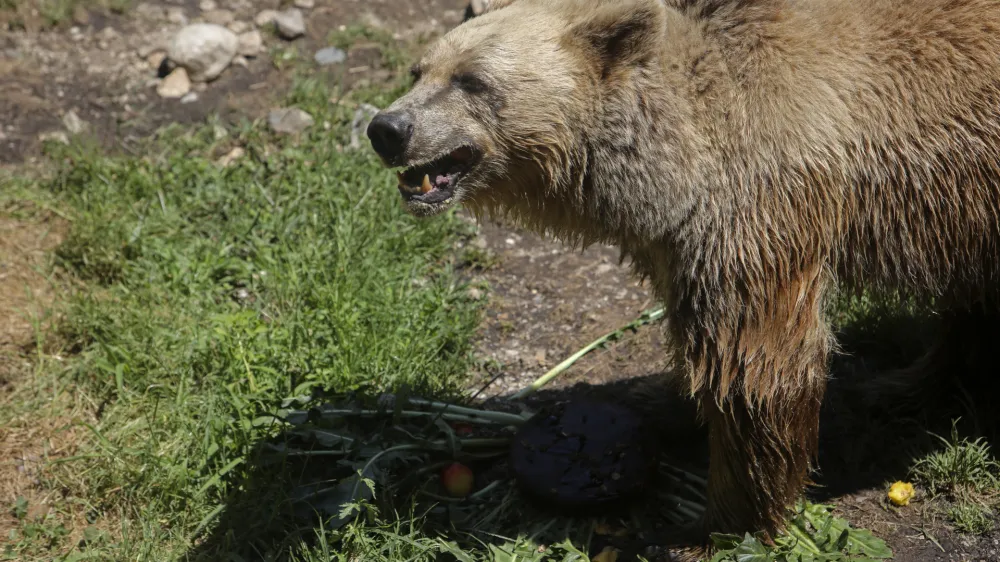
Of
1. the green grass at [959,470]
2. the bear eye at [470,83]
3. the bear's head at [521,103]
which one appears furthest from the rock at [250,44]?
the green grass at [959,470]

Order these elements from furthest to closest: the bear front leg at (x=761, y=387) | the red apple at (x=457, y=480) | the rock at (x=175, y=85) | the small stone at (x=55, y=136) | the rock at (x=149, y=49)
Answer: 1. the rock at (x=149, y=49)
2. the rock at (x=175, y=85)
3. the small stone at (x=55, y=136)
4. the red apple at (x=457, y=480)
5. the bear front leg at (x=761, y=387)

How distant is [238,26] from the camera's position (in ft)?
23.7

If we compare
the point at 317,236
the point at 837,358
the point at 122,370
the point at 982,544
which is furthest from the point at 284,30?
the point at 982,544

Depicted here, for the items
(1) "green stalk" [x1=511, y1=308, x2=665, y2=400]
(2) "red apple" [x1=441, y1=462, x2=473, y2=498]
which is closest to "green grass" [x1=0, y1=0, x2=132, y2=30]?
(1) "green stalk" [x1=511, y1=308, x2=665, y2=400]

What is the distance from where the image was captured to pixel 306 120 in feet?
20.7

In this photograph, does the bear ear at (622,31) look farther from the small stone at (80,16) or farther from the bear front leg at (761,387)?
the small stone at (80,16)

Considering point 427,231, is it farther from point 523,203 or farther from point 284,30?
point 284,30

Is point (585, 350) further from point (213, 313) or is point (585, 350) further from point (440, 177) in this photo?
point (213, 313)

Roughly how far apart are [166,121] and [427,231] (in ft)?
7.54

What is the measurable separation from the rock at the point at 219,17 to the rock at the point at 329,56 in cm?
86

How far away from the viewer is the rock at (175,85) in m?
6.70

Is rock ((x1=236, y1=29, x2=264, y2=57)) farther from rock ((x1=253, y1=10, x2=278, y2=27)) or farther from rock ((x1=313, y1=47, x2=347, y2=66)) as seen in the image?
rock ((x1=313, y1=47, x2=347, y2=66))

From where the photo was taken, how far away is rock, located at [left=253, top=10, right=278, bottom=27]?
7.28 meters

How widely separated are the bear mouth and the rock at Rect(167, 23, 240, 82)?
4012 millimetres
